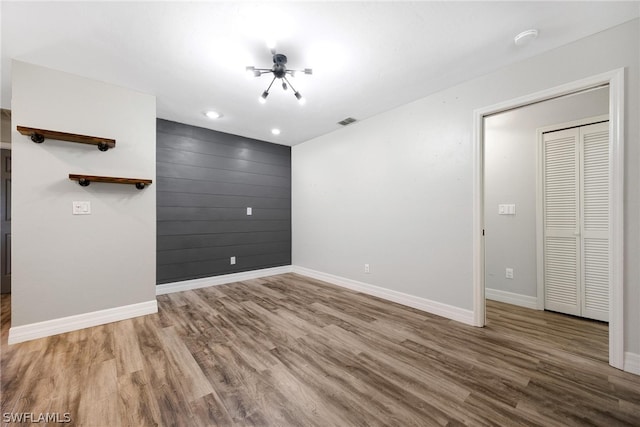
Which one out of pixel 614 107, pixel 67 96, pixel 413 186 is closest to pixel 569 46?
pixel 614 107

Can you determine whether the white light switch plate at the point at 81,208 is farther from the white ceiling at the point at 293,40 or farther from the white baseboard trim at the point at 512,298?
→ the white baseboard trim at the point at 512,298

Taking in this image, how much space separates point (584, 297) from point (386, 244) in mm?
2171

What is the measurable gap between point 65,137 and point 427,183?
3.77 m

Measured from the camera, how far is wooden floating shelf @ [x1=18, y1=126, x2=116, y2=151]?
7.11 feet

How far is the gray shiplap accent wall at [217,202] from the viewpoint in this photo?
11.7 ft

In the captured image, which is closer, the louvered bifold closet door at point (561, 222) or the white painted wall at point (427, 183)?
the white painted wall at point (427, 183)

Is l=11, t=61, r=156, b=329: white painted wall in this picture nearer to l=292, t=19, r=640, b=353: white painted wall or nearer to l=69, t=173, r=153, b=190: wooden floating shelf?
l=69, t=173, r=153, b=190: wooden floating shelf

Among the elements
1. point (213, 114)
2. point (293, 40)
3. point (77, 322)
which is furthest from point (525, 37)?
point (77, 322)

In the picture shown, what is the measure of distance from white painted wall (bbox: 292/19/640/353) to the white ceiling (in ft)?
0.62

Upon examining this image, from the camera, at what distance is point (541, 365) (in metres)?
1.83

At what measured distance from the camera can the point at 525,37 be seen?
73.8 inches

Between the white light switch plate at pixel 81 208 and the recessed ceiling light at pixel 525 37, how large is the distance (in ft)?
13.7

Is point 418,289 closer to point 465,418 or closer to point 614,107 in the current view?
point 465,418

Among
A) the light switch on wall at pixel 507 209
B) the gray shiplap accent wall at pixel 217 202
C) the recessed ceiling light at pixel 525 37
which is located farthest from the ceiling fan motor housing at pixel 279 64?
the light switch on wall at pixel 507 209
